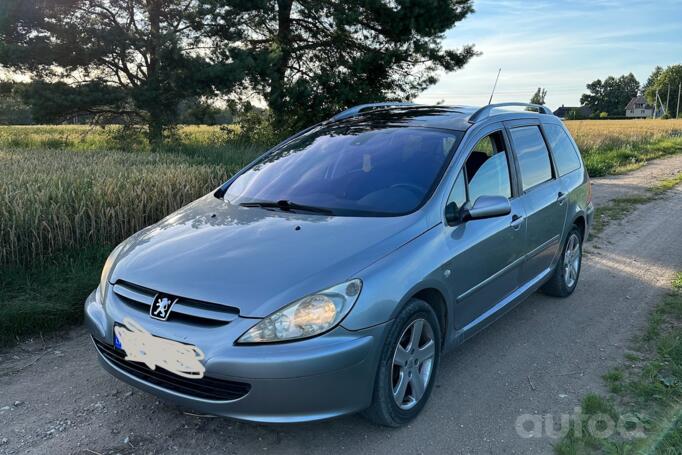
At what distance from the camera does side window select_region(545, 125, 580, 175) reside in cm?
493

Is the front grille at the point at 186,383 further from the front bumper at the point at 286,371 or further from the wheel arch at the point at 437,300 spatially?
the wheel arch at the point at 437,300

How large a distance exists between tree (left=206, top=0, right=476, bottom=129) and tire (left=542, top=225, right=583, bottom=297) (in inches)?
421

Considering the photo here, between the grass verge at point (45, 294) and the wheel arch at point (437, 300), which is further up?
the wheel arch at point (437, 300)

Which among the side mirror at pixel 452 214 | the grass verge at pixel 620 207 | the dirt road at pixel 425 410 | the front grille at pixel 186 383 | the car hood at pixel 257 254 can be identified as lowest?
the dirt road at pixel 425 410

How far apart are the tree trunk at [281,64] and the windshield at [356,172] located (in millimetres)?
11185

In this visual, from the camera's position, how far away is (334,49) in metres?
16.4

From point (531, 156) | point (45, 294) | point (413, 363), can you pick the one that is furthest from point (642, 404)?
point (45, 294)

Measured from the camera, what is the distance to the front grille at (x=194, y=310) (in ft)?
8.21

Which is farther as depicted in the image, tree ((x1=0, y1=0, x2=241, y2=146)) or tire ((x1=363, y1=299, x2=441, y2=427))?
tree ((x1=0, y1=0, x2=241, y2=146))

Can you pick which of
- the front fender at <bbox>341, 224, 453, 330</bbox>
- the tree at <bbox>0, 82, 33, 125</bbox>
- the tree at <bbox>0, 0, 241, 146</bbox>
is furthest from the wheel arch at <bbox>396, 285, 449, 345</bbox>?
the tree at <bbox>0, 82, 33, 125</bbox>

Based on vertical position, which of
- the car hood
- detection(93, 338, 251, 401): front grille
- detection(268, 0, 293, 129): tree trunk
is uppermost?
detection(268, 0, 293, 129): tree trunk

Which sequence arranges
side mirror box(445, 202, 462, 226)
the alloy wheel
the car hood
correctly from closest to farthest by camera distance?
the car hood
the alloy wheel
side mirror box(445, 202, 462, 226)

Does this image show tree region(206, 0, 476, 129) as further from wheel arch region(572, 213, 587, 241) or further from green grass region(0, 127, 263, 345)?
wheel arch region(572, 213, 587, 241)

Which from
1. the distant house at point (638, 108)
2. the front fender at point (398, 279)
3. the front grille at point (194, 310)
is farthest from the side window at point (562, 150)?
the distant house at point (638, 108)
